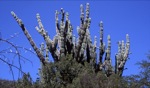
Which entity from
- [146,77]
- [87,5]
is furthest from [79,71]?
[146,77]

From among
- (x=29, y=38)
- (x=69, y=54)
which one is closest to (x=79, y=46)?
(x=69, y=54)

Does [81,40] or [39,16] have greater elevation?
[39,16]

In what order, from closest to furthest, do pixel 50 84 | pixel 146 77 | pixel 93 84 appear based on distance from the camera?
pixel 93 84 → pixel 50 84 → pixel 146 77

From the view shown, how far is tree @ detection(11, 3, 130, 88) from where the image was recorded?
12.7 metres

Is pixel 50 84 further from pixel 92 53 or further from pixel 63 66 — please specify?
pixel 92 53

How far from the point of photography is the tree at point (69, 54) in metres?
12.7

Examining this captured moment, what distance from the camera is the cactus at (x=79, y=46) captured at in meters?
12.9

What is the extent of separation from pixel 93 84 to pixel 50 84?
93.2 inches

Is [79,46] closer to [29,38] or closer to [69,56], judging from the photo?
[69,56]

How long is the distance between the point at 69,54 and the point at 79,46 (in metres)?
0.62

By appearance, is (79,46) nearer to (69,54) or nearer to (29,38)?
(69,54)

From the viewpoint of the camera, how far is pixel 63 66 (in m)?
13.0

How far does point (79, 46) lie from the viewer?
12.9m

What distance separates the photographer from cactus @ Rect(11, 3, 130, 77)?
42.3ft
